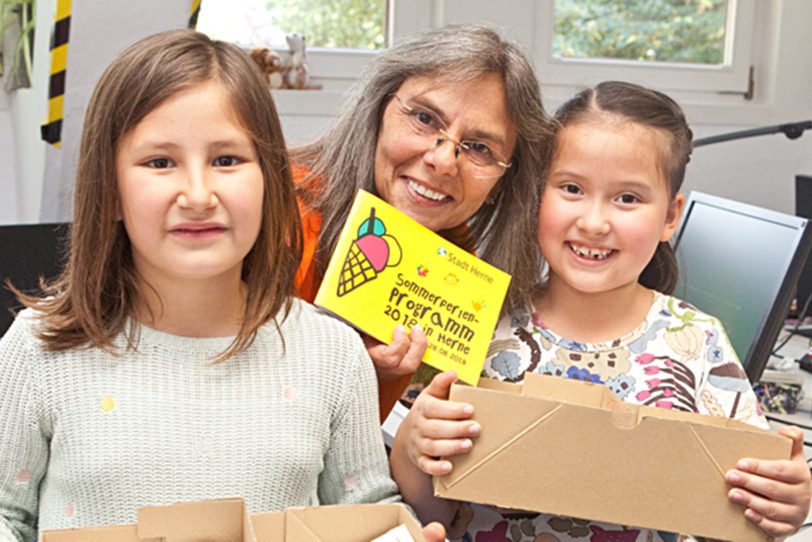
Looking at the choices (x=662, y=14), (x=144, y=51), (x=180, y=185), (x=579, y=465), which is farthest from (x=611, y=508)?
(x=662, y=14)

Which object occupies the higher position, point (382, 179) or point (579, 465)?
point (382, 179)

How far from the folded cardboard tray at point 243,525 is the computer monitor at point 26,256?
670mm

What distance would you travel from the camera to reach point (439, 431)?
3.36ft

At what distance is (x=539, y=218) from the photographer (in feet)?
4.30

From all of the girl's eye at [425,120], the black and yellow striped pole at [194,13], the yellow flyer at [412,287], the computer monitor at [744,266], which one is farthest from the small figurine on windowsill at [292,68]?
the yellow flyer at [412,287]

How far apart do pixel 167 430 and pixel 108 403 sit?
0.06 meters

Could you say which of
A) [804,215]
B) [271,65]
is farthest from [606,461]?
[804,215]

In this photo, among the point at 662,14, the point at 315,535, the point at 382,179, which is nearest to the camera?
the point at 315,535

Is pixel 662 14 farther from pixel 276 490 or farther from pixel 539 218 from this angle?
pixel 276 490

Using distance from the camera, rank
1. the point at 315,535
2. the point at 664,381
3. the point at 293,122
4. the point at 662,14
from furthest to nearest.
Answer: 1. the point at 662,14
2. the point at 293,122
3. the point at 664,381
4. the point at 315,535

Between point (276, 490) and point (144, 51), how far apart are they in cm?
44

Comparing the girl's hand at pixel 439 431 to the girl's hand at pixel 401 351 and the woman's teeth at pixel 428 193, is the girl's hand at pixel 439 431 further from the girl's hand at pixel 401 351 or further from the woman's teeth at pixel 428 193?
the woman's teeth at pixel 428 193

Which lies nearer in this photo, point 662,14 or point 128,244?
point 128,244

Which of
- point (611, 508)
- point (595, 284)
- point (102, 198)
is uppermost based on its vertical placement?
point (102, 198)
